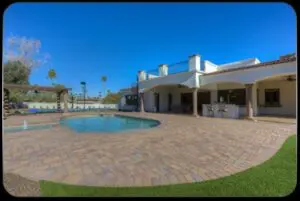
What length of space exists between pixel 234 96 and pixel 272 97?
2.90 m

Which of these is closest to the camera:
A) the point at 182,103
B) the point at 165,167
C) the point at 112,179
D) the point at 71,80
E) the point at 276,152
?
the point at 112,179

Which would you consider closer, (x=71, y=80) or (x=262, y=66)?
(x=262, y=66)

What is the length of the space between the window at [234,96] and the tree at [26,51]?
34.1 m

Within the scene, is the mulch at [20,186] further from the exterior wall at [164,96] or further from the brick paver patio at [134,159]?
the exterior wall at [164,96]

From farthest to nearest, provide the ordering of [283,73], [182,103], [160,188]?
1. [182,103]
2. [283,73]
3. [160,188]

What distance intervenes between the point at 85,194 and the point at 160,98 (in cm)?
2013

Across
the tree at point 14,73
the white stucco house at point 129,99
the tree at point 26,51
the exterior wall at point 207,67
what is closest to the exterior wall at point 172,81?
the exterior wall at point 207,67

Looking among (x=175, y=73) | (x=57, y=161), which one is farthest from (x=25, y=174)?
(x=175, y=73)

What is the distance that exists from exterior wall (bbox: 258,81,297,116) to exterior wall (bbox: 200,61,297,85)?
3682mm

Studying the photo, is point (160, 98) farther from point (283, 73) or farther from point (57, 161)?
point (57, 161)

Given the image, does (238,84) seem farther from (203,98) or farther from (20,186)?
(20,186)

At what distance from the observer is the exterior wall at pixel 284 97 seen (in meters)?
13.7

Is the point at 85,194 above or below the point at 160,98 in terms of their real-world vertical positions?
below

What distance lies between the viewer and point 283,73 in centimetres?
1066
